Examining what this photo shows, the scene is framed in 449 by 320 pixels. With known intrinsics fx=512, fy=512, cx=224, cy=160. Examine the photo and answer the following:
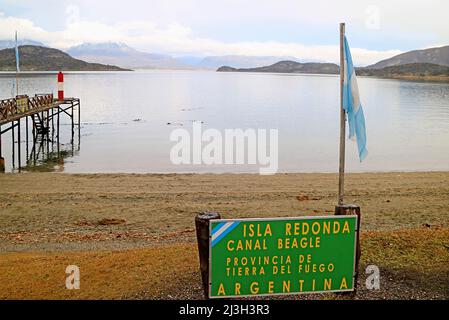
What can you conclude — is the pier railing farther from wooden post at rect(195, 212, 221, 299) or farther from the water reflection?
wooden post at rect(195, 212, 221, 299)

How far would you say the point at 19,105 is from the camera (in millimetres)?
31875

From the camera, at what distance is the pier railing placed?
1118 inches

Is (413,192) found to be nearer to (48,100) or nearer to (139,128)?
(48,100)

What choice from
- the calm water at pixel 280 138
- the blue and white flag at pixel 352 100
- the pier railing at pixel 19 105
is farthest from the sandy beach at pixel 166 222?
the calm water at pixel 280 138

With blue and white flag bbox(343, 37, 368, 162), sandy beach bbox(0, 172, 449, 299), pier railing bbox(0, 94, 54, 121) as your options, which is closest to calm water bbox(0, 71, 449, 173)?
pier railing bbox(0, 94, 54, 121)

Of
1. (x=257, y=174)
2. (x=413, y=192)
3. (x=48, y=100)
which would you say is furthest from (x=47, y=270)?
(x=48, y=100)

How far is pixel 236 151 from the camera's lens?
35.8m

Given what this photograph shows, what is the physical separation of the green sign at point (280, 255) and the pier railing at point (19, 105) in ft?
81.7

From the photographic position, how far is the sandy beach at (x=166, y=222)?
7.69m

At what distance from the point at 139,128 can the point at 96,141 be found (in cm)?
1072

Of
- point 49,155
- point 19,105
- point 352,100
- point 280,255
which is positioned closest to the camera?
point 280,255

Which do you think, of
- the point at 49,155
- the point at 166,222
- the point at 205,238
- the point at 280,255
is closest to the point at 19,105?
the point at 49,155

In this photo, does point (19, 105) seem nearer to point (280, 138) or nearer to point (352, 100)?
point (280, 138)

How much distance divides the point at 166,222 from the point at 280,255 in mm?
8479
